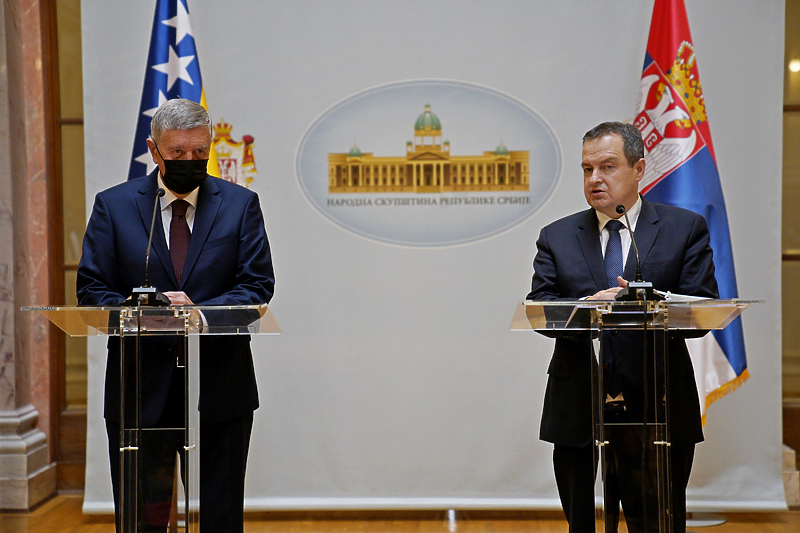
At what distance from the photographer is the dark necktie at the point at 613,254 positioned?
8.17 ft

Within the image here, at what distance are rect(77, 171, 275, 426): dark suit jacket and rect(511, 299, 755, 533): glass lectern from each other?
0.92 meters

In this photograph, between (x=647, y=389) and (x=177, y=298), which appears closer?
(x=647, y=389)

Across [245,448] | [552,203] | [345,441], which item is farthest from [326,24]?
[245,448]

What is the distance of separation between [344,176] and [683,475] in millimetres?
2393

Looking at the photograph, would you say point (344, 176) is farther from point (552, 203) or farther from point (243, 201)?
point (243, 201)

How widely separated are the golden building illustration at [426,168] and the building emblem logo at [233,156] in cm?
42

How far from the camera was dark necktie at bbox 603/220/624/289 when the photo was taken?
8.17 feet

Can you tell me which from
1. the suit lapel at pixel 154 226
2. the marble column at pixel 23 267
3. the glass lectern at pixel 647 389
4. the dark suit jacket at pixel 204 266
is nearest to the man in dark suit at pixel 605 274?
the glass lectern at pixel 647 389

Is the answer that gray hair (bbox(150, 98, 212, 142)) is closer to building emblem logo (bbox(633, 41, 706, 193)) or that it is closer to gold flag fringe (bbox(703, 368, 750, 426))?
building emblem logo (bbox(633, 41, 706, 193))

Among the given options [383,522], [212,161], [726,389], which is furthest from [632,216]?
[383,522]

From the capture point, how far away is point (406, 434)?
13.3ft

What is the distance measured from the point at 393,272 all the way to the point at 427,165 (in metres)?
0.59

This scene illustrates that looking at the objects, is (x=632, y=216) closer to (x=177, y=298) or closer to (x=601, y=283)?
(x=601, y=283)

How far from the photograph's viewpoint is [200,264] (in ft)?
7.66
